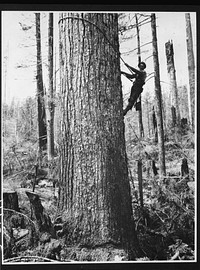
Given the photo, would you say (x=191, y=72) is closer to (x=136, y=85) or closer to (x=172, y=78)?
(x=172, y=78)

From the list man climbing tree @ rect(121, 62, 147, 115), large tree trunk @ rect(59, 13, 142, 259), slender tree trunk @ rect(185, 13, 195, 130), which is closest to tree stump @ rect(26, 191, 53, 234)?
large tree trunk @ rect(59, 13, 142, 259)

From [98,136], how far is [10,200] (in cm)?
78

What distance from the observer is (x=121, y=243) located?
288cm

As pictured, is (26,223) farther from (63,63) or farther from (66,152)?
(63,63)

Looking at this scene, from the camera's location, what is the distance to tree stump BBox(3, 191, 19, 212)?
2.90 metres

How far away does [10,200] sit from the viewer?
9.54ft

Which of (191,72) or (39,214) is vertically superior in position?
(191,72)

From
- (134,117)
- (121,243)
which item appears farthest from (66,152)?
(121,243)

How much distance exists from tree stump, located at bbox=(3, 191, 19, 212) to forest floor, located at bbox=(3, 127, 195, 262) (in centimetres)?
3

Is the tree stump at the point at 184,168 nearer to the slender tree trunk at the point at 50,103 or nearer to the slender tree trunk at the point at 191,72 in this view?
the slender tree trunk at the point at 191,72

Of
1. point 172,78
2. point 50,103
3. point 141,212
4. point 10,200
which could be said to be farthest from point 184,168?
point 10,200

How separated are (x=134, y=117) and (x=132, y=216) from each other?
717mm

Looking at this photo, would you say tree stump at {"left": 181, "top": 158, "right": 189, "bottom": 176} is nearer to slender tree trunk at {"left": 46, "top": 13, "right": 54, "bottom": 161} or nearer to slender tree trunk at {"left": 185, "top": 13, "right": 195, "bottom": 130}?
slender tree trunk at {"left": 185, "top": 13, "right": 195, "bottom": 130}

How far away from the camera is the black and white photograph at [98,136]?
2889 mm
